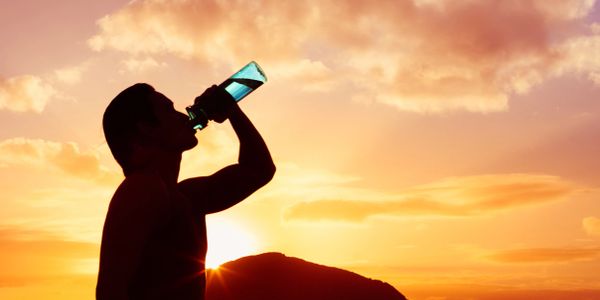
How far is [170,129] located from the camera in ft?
12.8

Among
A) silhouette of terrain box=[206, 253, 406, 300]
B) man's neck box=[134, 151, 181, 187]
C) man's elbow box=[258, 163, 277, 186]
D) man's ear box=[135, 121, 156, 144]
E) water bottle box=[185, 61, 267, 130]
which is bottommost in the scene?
man's neck box=[134, 151, 181, 187]

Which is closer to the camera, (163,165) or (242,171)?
(163,165)

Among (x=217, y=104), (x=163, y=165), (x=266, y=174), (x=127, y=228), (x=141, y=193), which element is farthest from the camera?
(x=266, y=174)

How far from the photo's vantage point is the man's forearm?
4449 millimetres

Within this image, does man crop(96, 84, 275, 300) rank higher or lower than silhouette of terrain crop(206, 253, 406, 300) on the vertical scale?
lower

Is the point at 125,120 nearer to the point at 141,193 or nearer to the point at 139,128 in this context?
the point at 139,128

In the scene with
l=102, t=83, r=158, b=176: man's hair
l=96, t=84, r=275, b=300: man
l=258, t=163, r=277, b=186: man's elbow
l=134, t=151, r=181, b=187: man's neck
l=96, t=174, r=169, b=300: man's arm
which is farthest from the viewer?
l=258, t=163, r=277, b=186: man's elbow

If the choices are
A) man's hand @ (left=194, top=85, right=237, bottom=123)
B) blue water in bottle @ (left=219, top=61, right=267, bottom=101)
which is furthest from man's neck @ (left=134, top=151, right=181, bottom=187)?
blue water in bottle @ (left=219, top=61, right=267, bottom=101)

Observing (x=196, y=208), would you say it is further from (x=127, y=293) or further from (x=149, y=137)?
(x=127, y=293)

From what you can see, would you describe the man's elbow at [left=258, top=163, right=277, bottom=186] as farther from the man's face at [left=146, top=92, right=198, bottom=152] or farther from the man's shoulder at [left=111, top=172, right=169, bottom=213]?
the man's shoulder at [left=111, top=172, right=169, bottom=213]

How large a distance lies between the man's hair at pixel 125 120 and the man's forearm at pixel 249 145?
71cm

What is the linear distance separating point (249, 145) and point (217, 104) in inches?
14.0

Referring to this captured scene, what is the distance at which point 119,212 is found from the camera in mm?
3373

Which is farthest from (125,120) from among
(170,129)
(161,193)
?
(161,193)
